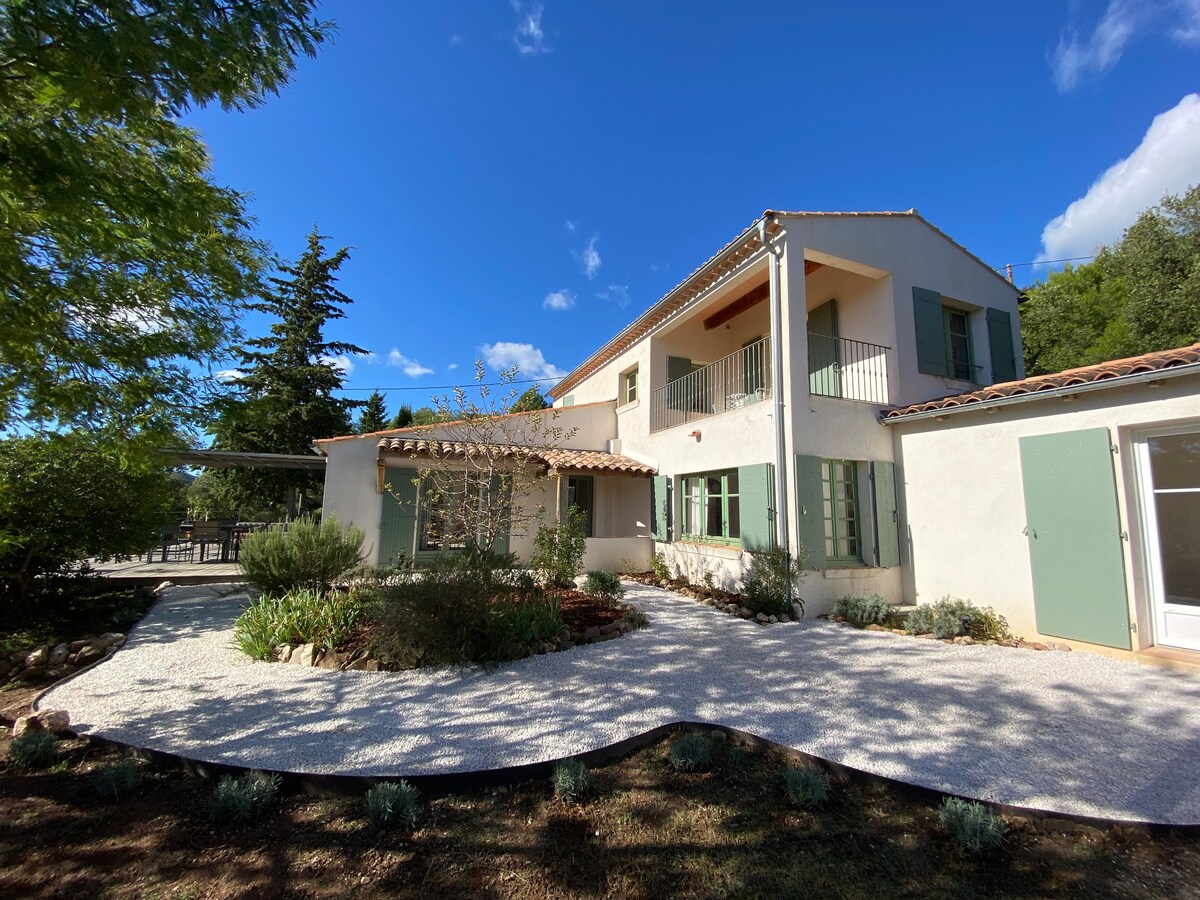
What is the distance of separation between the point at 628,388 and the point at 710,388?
3.20 meters

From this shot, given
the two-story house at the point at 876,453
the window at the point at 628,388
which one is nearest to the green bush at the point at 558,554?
the two-story house at the point at 876,453

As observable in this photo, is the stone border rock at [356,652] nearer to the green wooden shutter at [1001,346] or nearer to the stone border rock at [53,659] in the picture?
the stone border rock at [53,659]

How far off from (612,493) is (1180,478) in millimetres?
10358

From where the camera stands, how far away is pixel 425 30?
280 inches

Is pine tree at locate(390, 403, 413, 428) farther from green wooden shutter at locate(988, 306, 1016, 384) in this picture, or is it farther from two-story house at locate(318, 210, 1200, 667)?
green wooden shutter at locate(988, 306, 1016, 384)

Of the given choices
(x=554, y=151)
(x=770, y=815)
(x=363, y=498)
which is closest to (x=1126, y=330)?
(x=554, y=151)

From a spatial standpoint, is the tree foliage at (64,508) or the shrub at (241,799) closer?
the shrub at (241,799)

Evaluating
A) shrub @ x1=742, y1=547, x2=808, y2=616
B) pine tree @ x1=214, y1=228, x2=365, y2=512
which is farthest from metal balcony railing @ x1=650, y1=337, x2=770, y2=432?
pine tree @ x1=214, y1=228, x2=365, y2=512

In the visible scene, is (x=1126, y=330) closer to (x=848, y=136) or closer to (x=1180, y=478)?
(x=848, y=136)

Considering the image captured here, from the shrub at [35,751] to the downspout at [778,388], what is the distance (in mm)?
8404

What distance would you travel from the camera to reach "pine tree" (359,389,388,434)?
27.2 m

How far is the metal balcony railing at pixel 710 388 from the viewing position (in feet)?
36.8

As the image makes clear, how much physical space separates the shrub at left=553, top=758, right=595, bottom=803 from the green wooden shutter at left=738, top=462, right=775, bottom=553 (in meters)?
5.84

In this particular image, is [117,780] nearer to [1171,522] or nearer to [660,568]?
[660,568]
